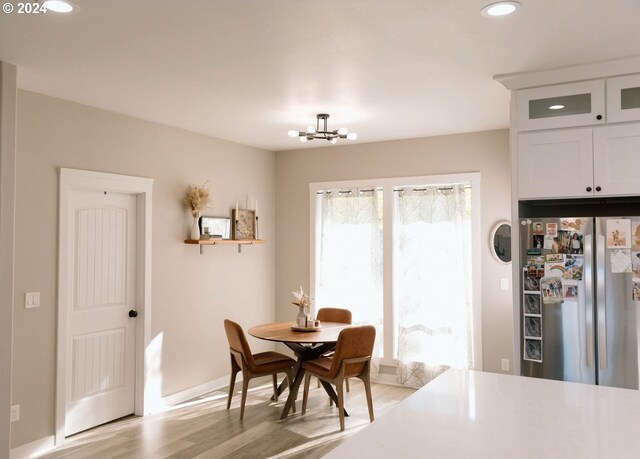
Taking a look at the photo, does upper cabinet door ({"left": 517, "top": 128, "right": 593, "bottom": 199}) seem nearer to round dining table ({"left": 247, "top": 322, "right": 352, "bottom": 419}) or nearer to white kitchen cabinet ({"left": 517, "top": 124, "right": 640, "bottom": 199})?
white kitchen cabinet ({"left": 517, "top": 124, "right": 640, "bottom": 199})

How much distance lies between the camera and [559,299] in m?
3.16

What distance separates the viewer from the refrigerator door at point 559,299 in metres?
3.07

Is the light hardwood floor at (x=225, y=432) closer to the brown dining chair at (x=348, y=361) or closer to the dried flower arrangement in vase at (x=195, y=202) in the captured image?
the brown dining chair at (x=348, y=361)

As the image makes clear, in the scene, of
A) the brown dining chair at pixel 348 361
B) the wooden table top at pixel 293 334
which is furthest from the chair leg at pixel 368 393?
the wooden table top at pixel 293 334

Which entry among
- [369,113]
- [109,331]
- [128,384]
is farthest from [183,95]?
[128,384]

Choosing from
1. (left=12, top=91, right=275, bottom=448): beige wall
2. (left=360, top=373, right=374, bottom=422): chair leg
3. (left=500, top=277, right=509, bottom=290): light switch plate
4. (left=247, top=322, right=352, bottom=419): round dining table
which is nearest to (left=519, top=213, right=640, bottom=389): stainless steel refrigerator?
(left=360, top=373, right=374, bottom=422): chair leg

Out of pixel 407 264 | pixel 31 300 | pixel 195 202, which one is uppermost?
pixel 195 202

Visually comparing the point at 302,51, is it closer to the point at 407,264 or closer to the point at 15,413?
the point at 407,264

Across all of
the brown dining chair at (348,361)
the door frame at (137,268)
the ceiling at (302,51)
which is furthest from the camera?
the brown dining chair at (348,361)

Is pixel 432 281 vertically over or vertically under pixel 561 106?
under

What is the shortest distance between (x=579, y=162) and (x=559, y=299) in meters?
0.90

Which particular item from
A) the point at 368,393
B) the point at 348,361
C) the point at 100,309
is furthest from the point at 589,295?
the point at 100,309

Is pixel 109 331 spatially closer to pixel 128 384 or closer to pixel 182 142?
pixel 128 384

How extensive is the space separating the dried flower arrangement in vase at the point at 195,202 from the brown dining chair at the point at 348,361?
1.83 metres
